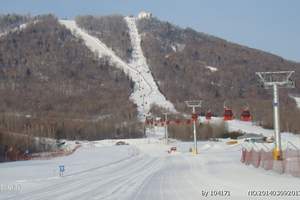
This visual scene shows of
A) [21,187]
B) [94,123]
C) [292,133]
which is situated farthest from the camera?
[94,123]

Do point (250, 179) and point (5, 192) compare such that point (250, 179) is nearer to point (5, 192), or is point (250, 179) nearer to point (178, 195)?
point (178, 195)

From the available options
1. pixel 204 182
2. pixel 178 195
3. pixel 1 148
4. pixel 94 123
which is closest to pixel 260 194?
pixel 178 195

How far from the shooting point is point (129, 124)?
198 meters

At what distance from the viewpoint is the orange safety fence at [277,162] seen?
102 ft

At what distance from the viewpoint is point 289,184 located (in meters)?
25.6

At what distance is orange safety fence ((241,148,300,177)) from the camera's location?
3096 centimetres

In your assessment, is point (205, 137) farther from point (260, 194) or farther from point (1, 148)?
point (260, 194)

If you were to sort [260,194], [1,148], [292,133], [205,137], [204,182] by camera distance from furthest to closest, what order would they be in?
[205,137]
[292,133]
[1,148]
[204,182]
[260,194]

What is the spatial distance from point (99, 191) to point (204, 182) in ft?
17.6

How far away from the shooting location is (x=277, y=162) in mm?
33750

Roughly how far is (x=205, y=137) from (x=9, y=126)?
5428 centimetres

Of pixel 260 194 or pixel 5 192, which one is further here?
pixel 5 192

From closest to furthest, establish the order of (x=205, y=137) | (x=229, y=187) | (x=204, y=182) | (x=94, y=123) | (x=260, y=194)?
(x=260, y=194) → (x=229, y=187) → (x=204, y=182) → (x=205, y=137) → (x=94, y=123)

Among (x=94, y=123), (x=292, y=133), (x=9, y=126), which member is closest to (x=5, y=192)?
(x=292, y=133)
